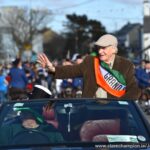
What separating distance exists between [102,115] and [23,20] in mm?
101187

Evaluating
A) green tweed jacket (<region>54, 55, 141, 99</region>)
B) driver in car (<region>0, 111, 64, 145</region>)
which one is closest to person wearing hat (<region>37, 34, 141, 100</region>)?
green tweed jacket (<region>54, 55, 141, 99</region>)

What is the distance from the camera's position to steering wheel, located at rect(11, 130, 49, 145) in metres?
6.27

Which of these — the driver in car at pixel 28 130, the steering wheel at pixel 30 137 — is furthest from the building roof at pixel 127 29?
the steering wheel at pixel 30 137

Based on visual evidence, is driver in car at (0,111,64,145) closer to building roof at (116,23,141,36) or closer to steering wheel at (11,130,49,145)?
steering wheel at (11,130,49,145)

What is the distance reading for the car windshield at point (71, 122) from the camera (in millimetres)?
6293

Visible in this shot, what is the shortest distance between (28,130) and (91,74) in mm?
2209

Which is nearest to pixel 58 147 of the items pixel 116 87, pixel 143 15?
pixel 116 87

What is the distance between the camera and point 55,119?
667cm

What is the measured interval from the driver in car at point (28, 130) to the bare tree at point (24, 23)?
96.3 meters

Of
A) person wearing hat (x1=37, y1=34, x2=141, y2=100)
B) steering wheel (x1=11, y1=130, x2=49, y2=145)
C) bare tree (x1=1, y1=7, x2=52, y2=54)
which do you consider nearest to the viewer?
steering wheel (x1=11, y1=130, x2=49, y2=145)

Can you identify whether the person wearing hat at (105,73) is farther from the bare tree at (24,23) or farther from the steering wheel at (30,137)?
the bare tree at (24,23)

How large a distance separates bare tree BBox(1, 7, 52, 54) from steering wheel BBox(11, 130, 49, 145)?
317 feet

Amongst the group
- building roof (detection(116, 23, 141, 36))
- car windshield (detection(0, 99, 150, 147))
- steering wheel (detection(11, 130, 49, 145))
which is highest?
car windshield (detection(0, 99, 150, 147))

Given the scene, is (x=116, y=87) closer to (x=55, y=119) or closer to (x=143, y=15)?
(x=55, y=119)
